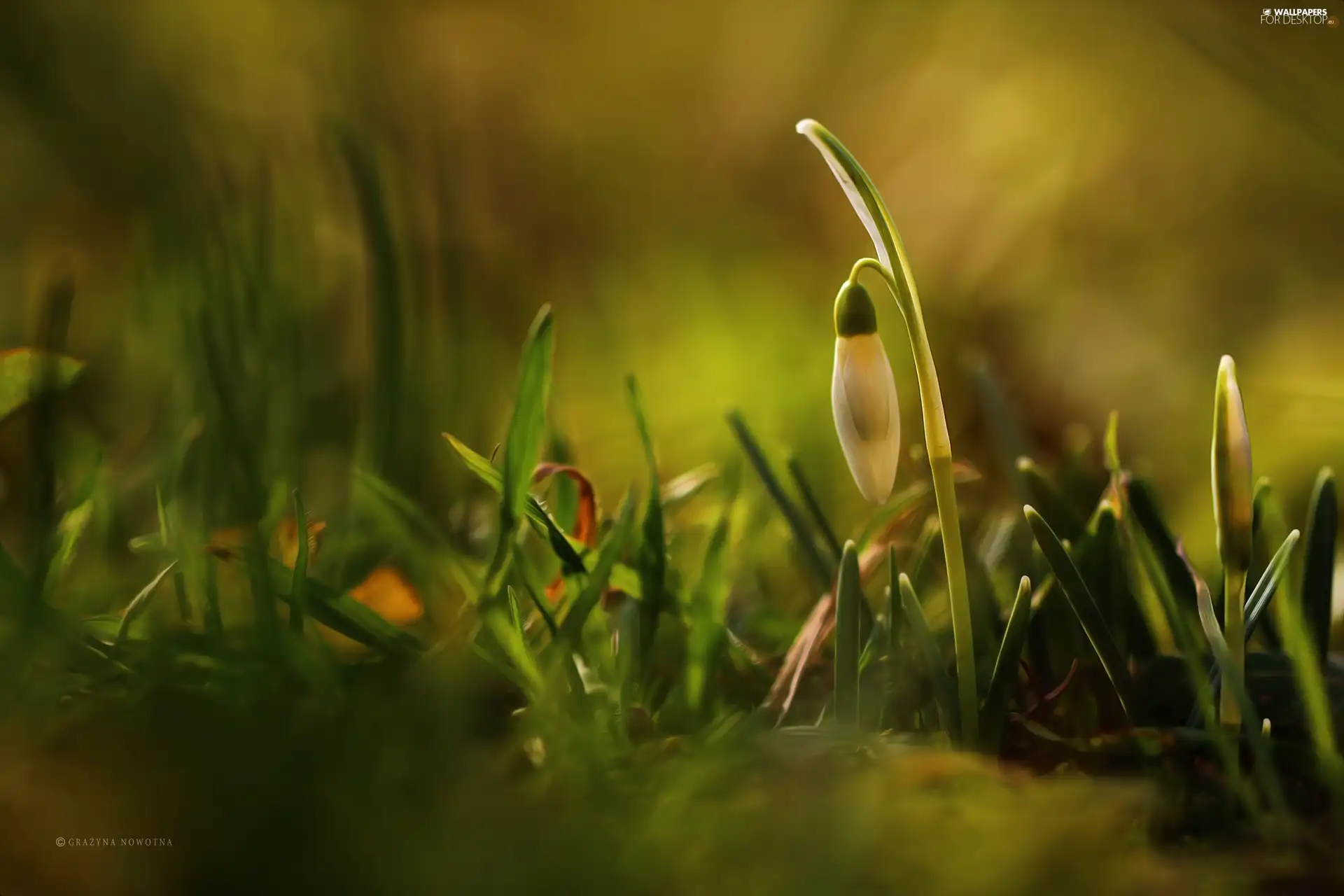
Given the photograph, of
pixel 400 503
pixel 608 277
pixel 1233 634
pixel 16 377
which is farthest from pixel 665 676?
pixel 608 277

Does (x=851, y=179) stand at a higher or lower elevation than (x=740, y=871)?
higher

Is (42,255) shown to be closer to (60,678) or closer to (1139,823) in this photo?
(60,678)

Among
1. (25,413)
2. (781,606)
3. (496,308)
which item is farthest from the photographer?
(496,308)

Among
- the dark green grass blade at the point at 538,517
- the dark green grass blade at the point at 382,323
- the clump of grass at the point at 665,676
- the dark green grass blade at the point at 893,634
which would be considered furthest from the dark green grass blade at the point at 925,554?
the dark green grass blade at the point at 382,323

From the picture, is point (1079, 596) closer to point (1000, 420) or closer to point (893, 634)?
point (893, 634)

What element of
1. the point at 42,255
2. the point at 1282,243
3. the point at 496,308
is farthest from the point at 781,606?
the point at 1282,243

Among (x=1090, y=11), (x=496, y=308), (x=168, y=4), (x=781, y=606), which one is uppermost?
(x=1090, y=11)
